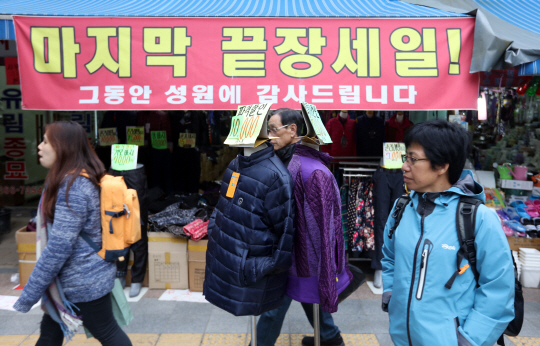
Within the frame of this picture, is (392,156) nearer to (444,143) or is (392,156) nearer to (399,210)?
(399,210)

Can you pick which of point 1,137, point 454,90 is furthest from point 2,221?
point 454,90

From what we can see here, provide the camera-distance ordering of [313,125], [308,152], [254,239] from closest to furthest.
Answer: [254,239] → [313,125] → [308,152]

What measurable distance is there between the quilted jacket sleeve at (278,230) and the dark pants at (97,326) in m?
1.05

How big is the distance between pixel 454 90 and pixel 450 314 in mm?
3404

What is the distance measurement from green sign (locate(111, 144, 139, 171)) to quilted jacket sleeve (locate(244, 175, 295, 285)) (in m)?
2.86

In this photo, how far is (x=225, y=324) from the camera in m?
4.23

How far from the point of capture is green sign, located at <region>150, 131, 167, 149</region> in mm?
7330

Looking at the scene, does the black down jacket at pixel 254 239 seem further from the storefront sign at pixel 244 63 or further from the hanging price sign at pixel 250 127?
the storefront sign at pixel 244 63

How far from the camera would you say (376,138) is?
6758mm

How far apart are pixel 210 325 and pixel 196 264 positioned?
3.03 feet

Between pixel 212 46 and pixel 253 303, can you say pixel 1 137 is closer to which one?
pixel 212 46

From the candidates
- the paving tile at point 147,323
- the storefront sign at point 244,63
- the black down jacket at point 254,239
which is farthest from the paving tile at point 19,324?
the black down jacket at point 254,239

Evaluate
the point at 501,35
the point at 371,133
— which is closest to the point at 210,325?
the point at 371,133

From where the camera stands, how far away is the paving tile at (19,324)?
405 centimetres
